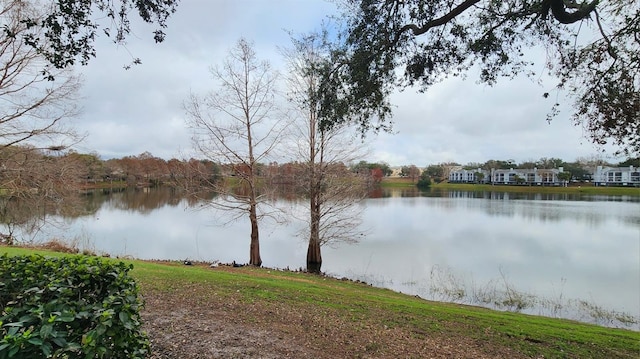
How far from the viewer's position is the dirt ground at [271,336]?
400 cm

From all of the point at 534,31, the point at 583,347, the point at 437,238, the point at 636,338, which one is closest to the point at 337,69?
the point at 534,31

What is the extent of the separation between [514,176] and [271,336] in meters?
105

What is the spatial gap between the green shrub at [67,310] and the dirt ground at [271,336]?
5.20 ft

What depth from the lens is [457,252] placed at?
19.8 m

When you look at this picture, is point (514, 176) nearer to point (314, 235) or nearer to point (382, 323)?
point (314, 235)

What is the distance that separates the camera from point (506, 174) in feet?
325

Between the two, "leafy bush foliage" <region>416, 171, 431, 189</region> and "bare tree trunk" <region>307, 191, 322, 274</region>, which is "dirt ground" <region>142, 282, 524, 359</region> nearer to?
"bare tree trunk" <region>307, 191, 322, 274</region>

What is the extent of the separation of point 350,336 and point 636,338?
6151 mm

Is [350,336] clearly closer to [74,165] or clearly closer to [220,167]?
[220,167]

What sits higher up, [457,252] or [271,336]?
[271,336]

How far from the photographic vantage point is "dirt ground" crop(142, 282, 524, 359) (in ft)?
13.1

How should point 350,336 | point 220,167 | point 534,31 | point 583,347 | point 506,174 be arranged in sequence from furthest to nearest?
point 506,174 < point 220,167 < point 534,31 < point 583,347 < point 350,336

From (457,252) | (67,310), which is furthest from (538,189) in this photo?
(67,310)

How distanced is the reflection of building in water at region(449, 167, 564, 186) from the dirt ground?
9847 cm
